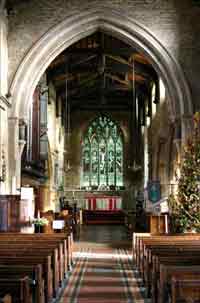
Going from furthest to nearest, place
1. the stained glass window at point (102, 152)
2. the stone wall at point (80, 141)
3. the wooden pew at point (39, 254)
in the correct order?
the stained glass window at point (102, 152), the stone wall at point (80, 141), the wooden pew at point (39, 254)

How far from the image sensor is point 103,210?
32.4 metres

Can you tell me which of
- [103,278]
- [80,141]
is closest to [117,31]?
[103,278]

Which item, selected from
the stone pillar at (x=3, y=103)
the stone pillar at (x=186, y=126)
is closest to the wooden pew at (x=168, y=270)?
the stone pillar at (x=3, y=103)

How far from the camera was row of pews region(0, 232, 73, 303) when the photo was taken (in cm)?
494

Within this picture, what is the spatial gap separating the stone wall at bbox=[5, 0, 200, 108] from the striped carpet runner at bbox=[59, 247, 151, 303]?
6806mm

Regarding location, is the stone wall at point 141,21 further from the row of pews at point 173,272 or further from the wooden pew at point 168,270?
the wooden pew at point 168,270

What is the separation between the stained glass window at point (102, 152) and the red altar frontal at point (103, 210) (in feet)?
9.76

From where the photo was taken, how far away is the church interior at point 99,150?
805 centimetres

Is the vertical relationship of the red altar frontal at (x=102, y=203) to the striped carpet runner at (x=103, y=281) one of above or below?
above

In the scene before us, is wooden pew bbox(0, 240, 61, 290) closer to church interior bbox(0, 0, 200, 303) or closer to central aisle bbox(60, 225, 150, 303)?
church interior bbox(0, 0, 200, 303)

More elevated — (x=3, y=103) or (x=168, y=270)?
(x=3, y=103)

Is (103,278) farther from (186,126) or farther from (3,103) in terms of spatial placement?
(186,126)

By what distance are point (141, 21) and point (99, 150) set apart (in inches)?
762

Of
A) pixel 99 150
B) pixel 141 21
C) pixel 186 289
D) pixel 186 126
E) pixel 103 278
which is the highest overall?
pixel 141 21
